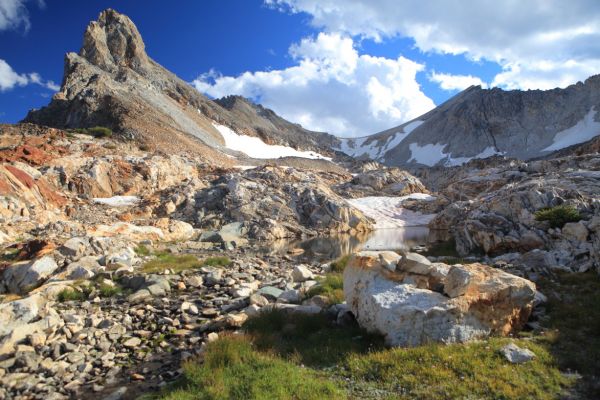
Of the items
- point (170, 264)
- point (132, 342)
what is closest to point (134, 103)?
point (170, 264)

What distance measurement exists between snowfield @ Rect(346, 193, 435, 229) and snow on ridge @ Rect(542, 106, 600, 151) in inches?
3388

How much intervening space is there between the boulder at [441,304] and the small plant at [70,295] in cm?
985

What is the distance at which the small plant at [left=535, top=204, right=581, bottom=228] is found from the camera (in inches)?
646

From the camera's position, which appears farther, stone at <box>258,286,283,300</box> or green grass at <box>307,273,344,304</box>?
stone at <box>258,286,283,300</box>

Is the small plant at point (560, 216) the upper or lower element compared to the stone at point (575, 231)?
upper

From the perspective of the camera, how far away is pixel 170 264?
734 inches

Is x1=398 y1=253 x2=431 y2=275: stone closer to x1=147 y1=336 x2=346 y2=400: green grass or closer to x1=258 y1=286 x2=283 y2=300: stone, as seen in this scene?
x1=147 y1=336 x2=346 y2=400: green grass

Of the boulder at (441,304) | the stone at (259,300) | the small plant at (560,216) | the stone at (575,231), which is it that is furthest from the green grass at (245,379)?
the small plant at (560,216)

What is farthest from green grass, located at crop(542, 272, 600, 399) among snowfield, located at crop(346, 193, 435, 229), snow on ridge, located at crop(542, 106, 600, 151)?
Answer: snow on ridge, located at crop(542, 106, 600, 151)

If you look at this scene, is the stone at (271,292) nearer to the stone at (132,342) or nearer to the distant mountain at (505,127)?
the stone at (132,342)

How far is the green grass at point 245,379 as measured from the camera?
637cm

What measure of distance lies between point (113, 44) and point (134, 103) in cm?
2904

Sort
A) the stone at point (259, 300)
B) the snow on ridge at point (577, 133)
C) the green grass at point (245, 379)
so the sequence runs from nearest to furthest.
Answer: the green grass at point (245, 379)
the stone at point (259, 300)
the snow on ridge at point (577, 133)

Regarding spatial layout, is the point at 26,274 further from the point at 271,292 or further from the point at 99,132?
the point at 99,132
